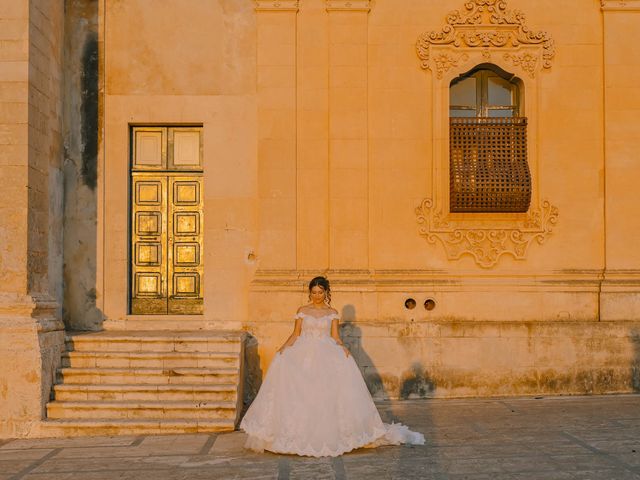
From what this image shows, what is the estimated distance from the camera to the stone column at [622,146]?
1122cm

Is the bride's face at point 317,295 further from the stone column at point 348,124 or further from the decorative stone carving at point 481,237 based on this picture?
the decorative stone carving at point 481,237

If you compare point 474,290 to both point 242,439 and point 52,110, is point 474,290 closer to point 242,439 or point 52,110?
point 242,439

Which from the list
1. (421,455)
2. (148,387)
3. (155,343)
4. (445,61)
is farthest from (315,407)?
(445,61)

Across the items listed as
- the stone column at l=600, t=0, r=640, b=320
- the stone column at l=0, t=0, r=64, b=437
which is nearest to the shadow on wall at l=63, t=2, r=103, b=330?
the stone column at l=0, t=0, r=64, b=437

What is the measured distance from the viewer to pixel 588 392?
1091 cm

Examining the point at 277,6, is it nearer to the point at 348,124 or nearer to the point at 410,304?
the point at 348,124

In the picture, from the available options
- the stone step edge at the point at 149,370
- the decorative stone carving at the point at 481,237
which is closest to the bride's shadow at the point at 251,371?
the stone step edge at the point at 149,370

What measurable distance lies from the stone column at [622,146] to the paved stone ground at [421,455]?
2296 mm

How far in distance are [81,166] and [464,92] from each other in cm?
609

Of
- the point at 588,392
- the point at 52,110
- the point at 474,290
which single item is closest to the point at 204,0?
the point at 52,110

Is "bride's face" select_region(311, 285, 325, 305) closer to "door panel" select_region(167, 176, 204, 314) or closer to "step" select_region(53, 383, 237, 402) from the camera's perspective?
"step" select_region(53, 383, 237, 402)

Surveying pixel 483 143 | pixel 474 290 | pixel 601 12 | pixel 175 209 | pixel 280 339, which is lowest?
pixel 280 339

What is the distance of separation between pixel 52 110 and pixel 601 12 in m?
8.38

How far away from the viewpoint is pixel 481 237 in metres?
11.2
